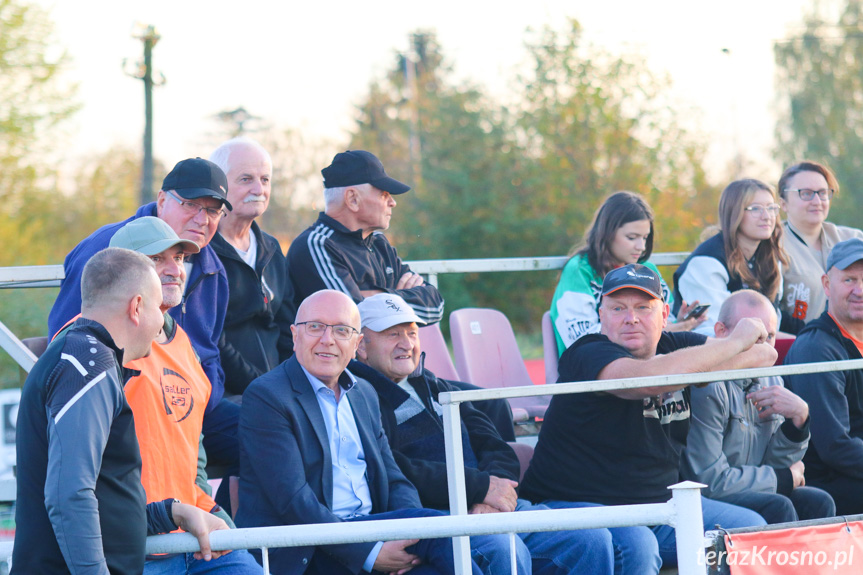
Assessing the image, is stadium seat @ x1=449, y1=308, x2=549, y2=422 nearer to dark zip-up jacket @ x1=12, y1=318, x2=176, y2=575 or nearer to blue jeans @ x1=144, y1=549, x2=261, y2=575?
blue jeans @ x1=144, y1=549, x2=261, y2=575

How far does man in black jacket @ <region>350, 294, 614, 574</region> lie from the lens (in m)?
3.69

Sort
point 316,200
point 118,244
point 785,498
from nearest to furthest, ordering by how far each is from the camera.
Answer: point 118,244, point 785,498, point 316,200

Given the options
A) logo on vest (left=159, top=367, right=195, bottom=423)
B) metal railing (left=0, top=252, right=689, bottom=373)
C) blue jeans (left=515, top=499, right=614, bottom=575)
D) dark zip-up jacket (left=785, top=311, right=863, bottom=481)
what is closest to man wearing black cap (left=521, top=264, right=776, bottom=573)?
blue jeans (left=515, top=499, right=614, bottom=575)

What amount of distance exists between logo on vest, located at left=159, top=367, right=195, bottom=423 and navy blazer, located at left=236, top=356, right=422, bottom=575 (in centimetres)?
33

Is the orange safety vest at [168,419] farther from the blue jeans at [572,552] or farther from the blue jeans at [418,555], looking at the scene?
the blue jeans at [572,552]

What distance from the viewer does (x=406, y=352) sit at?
157 inches

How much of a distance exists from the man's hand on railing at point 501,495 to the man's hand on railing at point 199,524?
1.29 m

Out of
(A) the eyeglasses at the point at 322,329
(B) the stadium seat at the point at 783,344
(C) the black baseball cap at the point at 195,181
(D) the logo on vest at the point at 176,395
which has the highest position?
(C) the black baseball cap at the point at 195,181

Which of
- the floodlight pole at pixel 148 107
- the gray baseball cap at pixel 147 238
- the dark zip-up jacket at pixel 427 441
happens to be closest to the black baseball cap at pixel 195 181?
the gray baseball cap at pixel 147 238

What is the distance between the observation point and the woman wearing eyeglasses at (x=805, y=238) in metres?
5.45

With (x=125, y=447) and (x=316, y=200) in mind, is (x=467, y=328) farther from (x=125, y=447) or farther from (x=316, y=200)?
(x=316, y=200)

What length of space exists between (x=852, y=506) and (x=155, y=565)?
9.82 ft

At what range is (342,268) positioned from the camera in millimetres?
4414

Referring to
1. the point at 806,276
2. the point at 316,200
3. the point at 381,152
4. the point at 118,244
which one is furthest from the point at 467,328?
the point at 316,200
